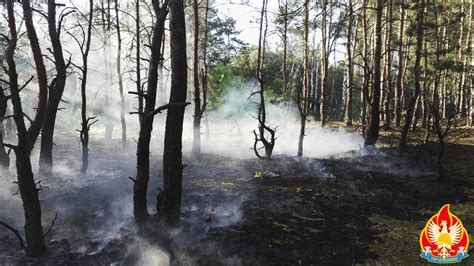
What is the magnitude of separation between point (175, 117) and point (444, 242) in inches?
213

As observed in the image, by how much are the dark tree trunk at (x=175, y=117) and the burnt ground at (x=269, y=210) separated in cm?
62

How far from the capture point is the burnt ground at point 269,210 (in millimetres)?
6344

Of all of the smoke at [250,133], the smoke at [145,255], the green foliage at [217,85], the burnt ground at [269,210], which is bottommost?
the smoke at [145,255]

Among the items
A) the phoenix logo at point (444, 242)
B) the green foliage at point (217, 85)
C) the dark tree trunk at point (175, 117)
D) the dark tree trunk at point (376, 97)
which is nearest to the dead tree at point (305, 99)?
the dark tree trunk at point (376, 97)

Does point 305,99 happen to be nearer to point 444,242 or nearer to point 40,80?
point 444,242

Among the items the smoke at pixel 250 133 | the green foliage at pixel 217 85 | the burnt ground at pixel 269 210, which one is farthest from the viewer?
the green foliage at pixel 217 85

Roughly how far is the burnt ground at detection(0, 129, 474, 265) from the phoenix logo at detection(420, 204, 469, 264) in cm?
20

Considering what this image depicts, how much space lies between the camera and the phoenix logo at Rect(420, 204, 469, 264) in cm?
612

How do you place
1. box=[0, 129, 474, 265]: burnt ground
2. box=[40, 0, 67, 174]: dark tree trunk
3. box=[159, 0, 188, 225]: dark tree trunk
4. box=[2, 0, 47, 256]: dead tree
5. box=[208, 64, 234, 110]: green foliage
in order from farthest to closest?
box=[208, 64, 234, 110]: green foliage → box=[40, 0, 67, 174]: dark tree trunk → box=[159, 0, 188, 225]: dark tree trunk → box=[0, 129, 474, 265]: burnt ground → box=[2, 0, 47, 256]: dead tree

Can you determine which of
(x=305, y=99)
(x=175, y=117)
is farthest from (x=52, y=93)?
(x=305, y=99)

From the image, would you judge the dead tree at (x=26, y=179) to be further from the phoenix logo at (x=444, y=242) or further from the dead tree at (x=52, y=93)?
the phoenix logo at (x=444, y=242)

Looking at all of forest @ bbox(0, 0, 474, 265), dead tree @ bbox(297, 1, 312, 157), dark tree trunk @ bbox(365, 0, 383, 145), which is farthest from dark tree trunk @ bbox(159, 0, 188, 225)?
dark tree trunk @ bbox(365, 0, 383, 145)

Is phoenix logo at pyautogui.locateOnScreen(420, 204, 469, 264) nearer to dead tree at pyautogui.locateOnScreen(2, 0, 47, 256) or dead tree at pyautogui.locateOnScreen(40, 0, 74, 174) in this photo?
dead tree at pyautogui.locateOnScreen(2, 0, 47, 256)

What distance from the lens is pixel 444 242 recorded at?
6.32 m
